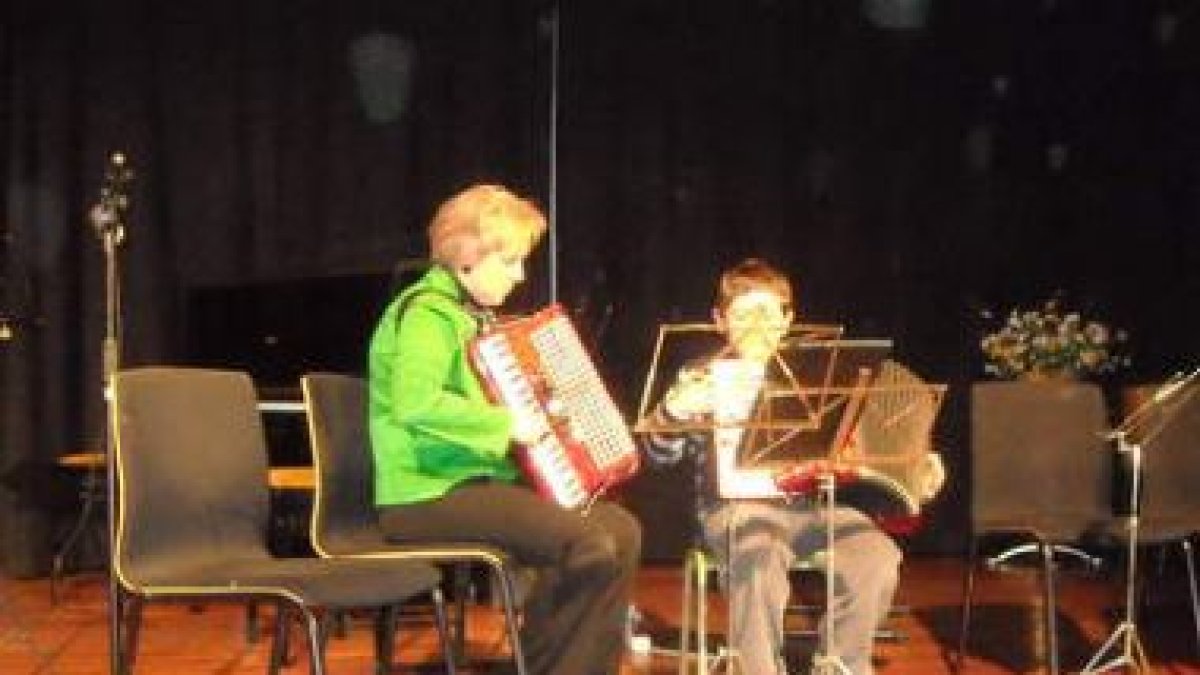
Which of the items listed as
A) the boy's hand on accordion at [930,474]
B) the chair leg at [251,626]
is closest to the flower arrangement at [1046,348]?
the boy's hand on accordion at [930,474]

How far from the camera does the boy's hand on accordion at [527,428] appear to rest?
385 cm

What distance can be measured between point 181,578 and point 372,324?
11.7ft

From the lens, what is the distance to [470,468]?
410 centimetres

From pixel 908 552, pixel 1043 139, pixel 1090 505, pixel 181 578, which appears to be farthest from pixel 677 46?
pixel 181 578

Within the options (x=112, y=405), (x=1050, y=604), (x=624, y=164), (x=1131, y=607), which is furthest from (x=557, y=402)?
(x=624, y=164)

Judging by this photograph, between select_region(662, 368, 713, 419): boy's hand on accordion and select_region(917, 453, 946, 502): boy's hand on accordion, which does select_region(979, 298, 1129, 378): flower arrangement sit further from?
select_region(662, 368, 713, 419): boy's hand on accordion

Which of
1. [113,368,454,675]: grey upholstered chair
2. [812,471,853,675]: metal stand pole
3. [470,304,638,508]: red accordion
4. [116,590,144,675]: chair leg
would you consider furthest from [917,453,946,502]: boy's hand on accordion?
[116,590,144,675]: chair leg

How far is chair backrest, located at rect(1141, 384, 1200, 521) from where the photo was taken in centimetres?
536

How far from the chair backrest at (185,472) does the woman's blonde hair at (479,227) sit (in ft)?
2.00

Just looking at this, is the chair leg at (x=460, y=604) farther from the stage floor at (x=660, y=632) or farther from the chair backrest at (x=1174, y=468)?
the chair backrest at (x=1174, y=468)

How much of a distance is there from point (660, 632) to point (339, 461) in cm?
231

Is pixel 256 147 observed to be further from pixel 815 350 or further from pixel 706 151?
pixel 815 350

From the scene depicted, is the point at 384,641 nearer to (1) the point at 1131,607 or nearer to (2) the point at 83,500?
(1) the point at 1131,607

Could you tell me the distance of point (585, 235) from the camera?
8.19 m
